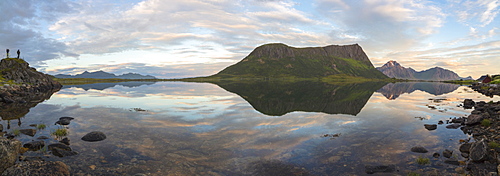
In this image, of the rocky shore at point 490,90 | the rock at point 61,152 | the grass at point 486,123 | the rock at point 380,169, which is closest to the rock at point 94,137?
the rock at point 61,152

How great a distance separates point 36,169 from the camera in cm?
1151

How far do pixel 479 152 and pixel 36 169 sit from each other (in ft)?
83.8

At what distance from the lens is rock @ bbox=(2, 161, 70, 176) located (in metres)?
11.2

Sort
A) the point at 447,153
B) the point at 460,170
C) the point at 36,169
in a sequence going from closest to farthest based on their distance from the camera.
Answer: the point at 36,169 → the point at 460,170 → the point at 447,153

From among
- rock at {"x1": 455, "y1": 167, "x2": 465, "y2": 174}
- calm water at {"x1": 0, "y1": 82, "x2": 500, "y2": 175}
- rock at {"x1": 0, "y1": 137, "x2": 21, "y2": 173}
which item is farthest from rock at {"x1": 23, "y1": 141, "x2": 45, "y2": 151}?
Answer: rock at {"x1": 455, "y1": 167, "x2": 465, "y2": 174}

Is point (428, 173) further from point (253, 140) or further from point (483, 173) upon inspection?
point (253, 140)

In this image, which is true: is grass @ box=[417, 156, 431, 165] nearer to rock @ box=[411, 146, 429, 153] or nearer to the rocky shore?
rock @ box=[411, 146, 429, 153]

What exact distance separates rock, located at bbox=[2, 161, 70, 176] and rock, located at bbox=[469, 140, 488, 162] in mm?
24565

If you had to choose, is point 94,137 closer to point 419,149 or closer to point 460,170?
point 419,149

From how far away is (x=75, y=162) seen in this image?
1498 cm

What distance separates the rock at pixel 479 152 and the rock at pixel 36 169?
24565mm

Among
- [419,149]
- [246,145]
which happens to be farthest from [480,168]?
[246,145]

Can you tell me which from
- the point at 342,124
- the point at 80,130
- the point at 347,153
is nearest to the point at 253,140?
the point at 347,153

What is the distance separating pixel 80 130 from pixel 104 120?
5.49 metres
